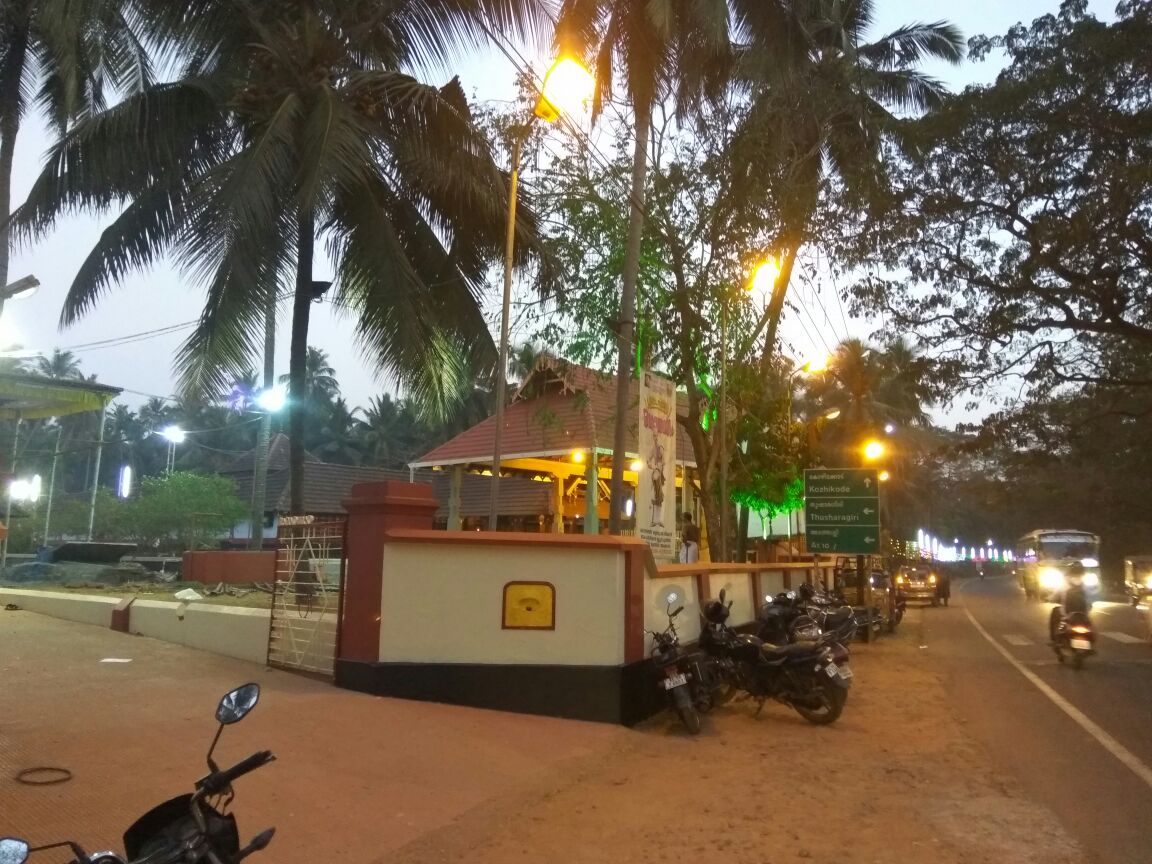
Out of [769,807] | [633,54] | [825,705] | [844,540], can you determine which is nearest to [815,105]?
[633,54]

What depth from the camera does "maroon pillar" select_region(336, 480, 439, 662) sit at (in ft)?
30.1

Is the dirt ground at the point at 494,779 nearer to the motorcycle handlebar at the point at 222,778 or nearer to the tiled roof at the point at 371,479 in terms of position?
the motorcycle handlebar at the point at 222,778

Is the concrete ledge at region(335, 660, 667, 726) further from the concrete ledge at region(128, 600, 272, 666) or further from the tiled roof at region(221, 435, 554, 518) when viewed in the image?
the tiled roof at region(221, 435, 554, 518)

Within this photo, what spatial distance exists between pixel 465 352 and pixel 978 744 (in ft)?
26.3

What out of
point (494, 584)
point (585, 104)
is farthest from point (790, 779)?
point (585, 104)

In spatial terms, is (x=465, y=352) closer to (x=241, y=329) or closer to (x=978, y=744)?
(x=241, y=329)

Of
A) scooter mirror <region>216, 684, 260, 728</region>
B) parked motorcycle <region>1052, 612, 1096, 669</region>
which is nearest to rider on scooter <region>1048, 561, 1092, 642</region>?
parked motorcycle <region>1052, 612, 1096, 669</region>

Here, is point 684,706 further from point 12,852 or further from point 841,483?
point 841,483

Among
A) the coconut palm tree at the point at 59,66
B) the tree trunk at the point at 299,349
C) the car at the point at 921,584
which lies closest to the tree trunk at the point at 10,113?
the coconut palm tree at the point at 59,66

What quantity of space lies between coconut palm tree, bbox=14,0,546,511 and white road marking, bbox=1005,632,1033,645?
470 inches

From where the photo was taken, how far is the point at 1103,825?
627 cm

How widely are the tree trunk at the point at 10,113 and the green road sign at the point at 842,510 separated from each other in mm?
14541

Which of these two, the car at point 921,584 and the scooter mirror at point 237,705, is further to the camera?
the car at point 921,584

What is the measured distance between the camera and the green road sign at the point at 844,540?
19312mm
